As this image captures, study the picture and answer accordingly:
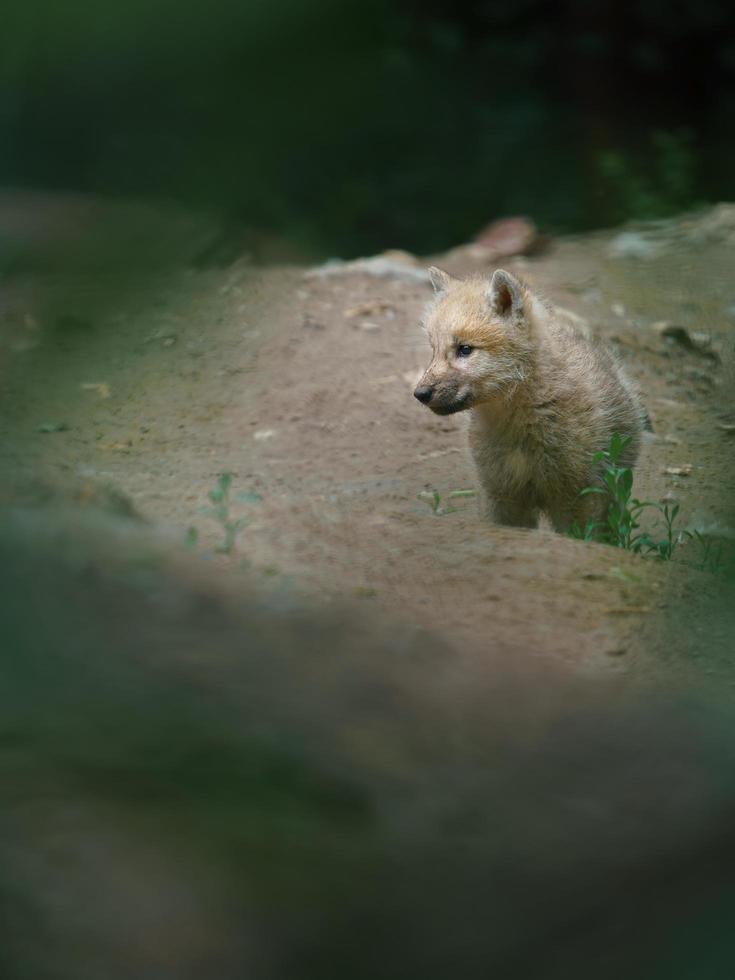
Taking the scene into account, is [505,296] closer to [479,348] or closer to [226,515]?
[479,348]

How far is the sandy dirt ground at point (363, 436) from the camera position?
42.5 inches

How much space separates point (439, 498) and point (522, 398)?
60cm

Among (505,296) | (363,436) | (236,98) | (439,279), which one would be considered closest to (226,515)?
(505,296)

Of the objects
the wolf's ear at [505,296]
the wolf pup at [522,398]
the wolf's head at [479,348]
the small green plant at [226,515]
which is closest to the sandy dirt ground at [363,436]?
the small green plant at [226,515]

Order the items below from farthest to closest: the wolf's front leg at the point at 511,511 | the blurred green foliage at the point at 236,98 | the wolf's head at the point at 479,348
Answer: the wolf's front leg at the point at 511,511
the wolf's head at the point at 479,348
the blurred green foliage at the point at 236,98

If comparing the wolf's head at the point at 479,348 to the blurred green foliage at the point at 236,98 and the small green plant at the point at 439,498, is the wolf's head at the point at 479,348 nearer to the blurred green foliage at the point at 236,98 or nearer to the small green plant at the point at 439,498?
the small green plant at the point at 439,498

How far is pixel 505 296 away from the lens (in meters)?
5.32

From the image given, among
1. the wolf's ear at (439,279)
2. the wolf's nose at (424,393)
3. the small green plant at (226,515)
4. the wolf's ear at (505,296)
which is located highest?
the wolf's ear at (439,279)

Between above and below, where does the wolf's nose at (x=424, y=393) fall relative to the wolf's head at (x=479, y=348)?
below

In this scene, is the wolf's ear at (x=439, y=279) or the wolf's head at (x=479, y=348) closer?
the wolf's head at (x=479, y=348)

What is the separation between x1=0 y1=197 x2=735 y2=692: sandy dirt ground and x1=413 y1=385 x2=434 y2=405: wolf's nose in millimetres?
440

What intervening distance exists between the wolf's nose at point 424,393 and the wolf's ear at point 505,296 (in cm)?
48

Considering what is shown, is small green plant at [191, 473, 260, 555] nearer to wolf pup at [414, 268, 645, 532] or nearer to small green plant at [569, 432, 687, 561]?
wolf pup at [414, 268, 645, 532]

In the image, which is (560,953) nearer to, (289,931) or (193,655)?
(289,931)
